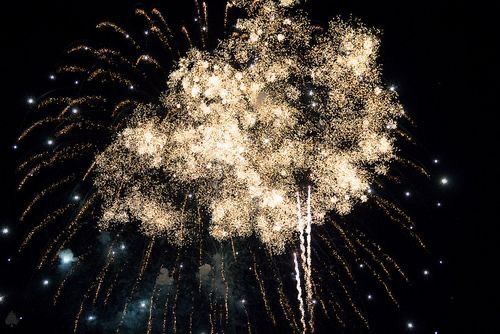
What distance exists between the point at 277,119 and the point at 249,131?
2.87 feet

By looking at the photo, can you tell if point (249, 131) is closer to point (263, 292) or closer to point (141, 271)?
point (263, 292)

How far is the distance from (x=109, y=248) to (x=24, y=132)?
470cm

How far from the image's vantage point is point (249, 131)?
1009 cm

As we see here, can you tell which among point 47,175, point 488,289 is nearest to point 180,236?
point 47,175

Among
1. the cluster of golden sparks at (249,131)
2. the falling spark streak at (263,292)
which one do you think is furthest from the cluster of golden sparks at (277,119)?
the falling spark streak at (263,292)

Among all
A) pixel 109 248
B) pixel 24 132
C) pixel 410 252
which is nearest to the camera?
pixel 24 132

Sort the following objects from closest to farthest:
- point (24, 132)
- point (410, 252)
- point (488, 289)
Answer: point (24, 132), point (488, 289), point (410, 252)

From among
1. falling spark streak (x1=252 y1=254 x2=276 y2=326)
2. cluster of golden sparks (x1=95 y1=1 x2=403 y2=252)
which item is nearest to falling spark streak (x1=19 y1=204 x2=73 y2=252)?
cluster of golden sparks (x1=95 y1=1 x2=403 y2=252)

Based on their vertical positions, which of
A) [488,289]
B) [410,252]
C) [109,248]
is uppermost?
[109,248]

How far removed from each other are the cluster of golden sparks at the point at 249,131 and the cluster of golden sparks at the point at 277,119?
0.03m

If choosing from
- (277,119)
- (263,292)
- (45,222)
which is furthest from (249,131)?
(45,222)

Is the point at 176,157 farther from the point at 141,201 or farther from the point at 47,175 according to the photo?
the point at 47,175

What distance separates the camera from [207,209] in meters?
11.6

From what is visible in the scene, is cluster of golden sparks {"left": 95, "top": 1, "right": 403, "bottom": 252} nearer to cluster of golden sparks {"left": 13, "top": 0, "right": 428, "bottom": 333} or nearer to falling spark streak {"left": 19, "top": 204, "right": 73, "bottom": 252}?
cluster of golden sparks {"left": 13, "top": 0, "right": 428, "bottom": 333}
